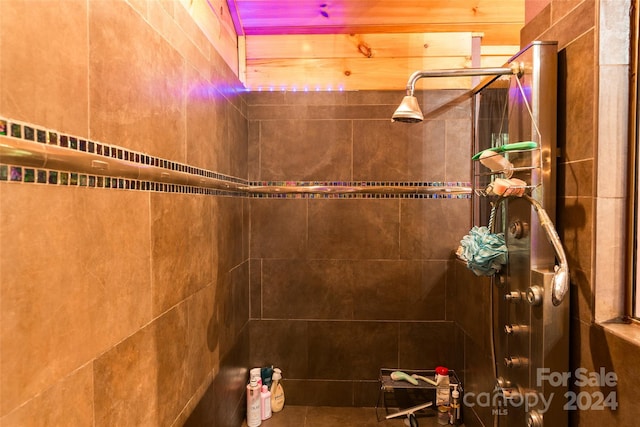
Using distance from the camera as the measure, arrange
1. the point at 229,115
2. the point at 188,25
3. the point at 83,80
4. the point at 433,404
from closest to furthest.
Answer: the point at 83,80 < the point at 188,25 < the point at 229,115 < the point at 433,404

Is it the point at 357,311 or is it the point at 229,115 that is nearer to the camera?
the point at 229,115

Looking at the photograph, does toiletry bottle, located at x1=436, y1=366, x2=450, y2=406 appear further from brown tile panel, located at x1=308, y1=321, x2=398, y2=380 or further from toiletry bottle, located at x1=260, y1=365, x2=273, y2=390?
toiletry bottle, located at x1=260, y1=365, x2=273, y2=390

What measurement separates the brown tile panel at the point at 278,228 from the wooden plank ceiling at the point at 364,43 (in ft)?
2.49

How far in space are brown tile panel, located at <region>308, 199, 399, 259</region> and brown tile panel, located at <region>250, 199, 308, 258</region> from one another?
0.07 metres

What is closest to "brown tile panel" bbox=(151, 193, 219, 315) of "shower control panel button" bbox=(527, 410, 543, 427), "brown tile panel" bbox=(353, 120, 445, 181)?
"brown tile panel" bbox=(353, 120, 445, 181)

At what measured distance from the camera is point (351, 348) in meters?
2.33

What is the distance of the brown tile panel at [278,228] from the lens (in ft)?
7.61

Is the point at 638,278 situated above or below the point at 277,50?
below

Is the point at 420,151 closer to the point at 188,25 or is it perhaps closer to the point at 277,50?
the point at 277,50

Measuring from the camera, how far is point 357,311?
2.33 meters

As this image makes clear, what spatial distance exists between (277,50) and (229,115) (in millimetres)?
724

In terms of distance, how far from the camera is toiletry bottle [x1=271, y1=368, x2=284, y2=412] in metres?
2.25

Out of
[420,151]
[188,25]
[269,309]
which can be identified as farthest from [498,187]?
[269,309]

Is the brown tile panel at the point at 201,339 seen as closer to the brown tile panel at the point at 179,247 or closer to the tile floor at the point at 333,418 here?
the brown tile panel at the point at 179,247
